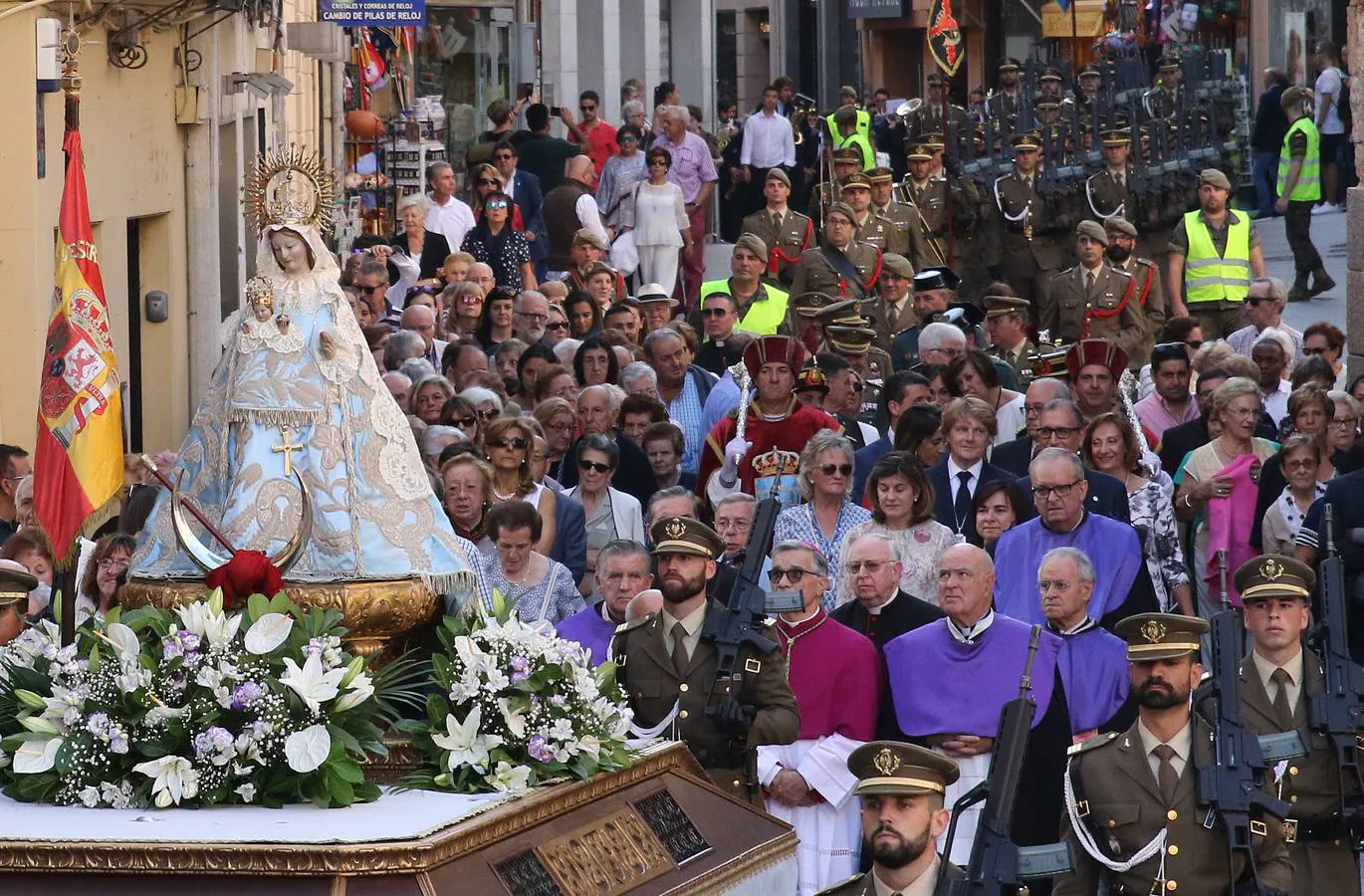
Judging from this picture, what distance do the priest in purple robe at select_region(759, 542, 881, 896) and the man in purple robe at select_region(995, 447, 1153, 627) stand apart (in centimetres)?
118

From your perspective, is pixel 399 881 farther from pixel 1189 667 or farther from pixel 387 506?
pixel 1189 667

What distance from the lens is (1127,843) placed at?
8125 millimetres

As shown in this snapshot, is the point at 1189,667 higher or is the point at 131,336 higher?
the point at 131,336

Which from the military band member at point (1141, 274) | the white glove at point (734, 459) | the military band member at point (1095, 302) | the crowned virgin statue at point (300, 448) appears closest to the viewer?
the crowned virgin statue at point (300, 448)

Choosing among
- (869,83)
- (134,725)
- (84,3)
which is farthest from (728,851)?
(869,83)

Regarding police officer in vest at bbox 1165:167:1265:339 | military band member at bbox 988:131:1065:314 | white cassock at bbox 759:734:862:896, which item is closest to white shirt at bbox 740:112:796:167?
military band member at bbox 988:131:1065:314

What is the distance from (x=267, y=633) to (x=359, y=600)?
0.45m

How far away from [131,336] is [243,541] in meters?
9.42

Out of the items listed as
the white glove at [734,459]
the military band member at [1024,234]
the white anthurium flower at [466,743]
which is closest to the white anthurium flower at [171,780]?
the white anthurium flower at [466,743]

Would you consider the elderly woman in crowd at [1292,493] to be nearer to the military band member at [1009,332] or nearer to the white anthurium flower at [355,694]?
the military band member at [1009,332]

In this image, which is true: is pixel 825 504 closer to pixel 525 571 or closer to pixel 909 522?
pixel 909 522

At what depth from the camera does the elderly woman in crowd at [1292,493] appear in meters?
11.8

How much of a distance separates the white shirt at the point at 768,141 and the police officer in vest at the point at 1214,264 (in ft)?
32.9

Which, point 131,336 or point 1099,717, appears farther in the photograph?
point 131,336
